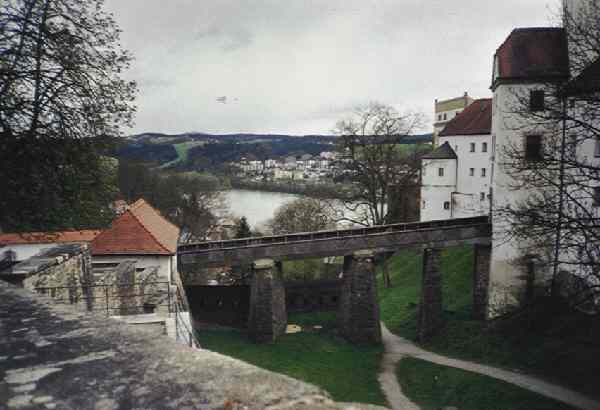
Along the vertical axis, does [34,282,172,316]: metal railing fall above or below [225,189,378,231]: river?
above

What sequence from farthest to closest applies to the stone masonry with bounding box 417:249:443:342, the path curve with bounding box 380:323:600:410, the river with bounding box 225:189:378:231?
the river with bounding box 225:189:378:231, the stone masonry with bounding box 417:249:443:342, the path curve with bounding box 380:323:600:410

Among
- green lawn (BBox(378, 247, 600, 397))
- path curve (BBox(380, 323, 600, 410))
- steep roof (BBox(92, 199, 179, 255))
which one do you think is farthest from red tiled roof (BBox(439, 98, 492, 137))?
steep roof (BBox(92, 199, 179, 255))

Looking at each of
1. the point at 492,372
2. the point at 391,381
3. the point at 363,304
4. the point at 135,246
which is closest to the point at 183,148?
the point at 135,246

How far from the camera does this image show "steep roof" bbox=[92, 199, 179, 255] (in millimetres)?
16062

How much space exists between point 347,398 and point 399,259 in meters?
20.5

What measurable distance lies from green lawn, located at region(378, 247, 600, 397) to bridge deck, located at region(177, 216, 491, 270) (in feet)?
11.7

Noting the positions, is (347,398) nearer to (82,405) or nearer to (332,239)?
(332,239)

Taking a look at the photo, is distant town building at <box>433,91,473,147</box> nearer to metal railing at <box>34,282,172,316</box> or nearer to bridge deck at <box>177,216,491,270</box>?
bridge deck at <box>177,216,491,270</box>

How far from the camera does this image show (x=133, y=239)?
1641 cm

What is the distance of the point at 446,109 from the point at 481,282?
149 ft

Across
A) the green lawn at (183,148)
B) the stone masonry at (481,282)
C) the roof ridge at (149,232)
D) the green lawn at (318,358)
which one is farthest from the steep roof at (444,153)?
the green lawn at (183,148)

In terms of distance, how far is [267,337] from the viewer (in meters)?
16.8

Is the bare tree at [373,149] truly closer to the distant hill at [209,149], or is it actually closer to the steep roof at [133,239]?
the steep roof at [133,239]

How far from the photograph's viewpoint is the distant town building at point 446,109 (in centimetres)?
5581
